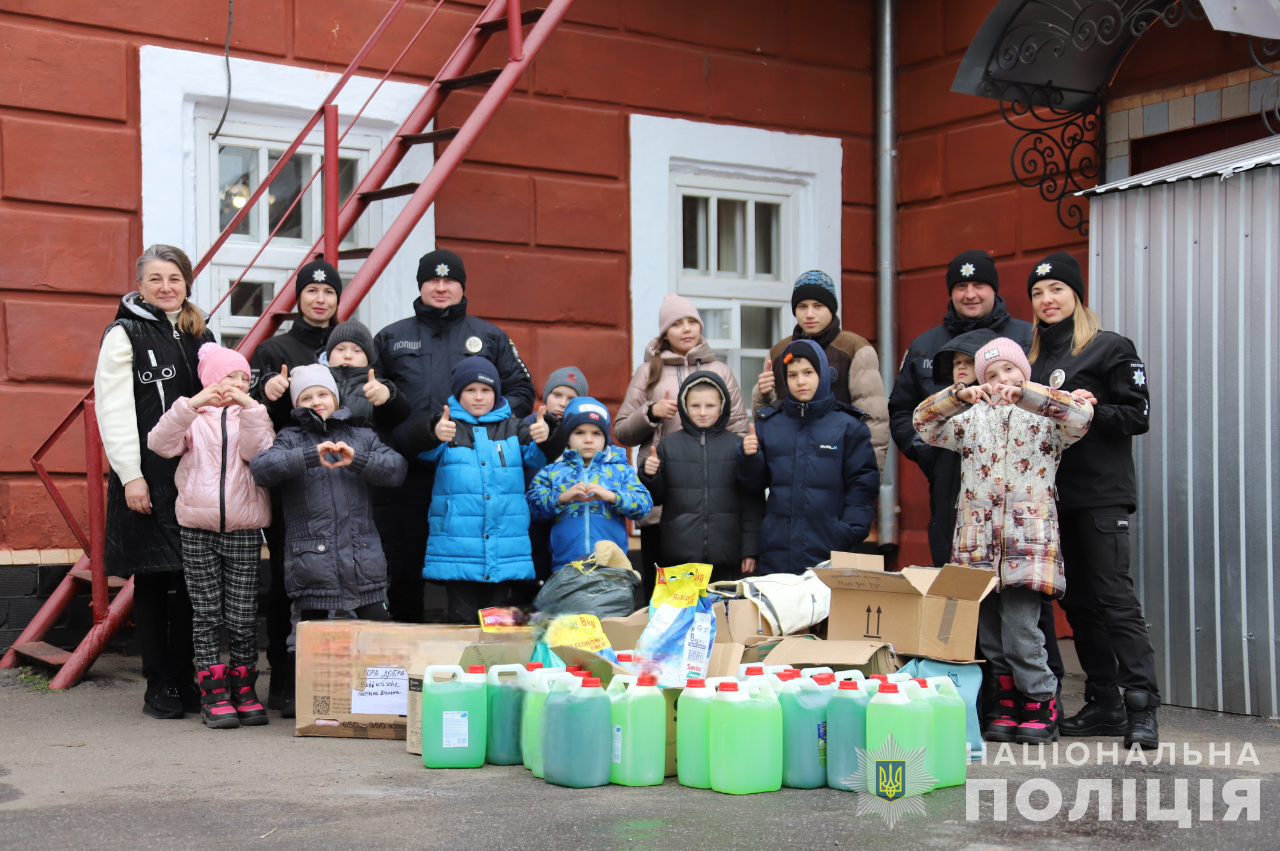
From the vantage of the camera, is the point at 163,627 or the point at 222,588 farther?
the point at 163,627

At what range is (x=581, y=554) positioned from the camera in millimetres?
5289

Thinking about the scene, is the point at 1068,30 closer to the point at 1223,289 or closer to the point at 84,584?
the point at 1223,289

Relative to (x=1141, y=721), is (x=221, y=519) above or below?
above

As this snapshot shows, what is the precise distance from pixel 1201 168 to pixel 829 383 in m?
1.86

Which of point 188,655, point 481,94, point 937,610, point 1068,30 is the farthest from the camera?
point 481,94

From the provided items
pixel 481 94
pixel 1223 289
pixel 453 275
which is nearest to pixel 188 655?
pixel 453 275

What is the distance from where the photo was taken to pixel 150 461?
4922 mm

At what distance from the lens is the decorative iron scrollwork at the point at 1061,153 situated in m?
7.14

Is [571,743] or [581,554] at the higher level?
[581,554]

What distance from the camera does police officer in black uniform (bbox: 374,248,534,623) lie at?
5.68m

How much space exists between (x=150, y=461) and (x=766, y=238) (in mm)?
4693

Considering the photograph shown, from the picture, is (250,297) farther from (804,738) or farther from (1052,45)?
(1052,45)

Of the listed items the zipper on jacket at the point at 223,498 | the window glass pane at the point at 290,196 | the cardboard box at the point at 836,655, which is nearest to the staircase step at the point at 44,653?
the zipper on jacket at the point at 223,498

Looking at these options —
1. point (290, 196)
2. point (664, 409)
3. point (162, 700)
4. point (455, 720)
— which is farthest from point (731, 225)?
point (455, 720)
